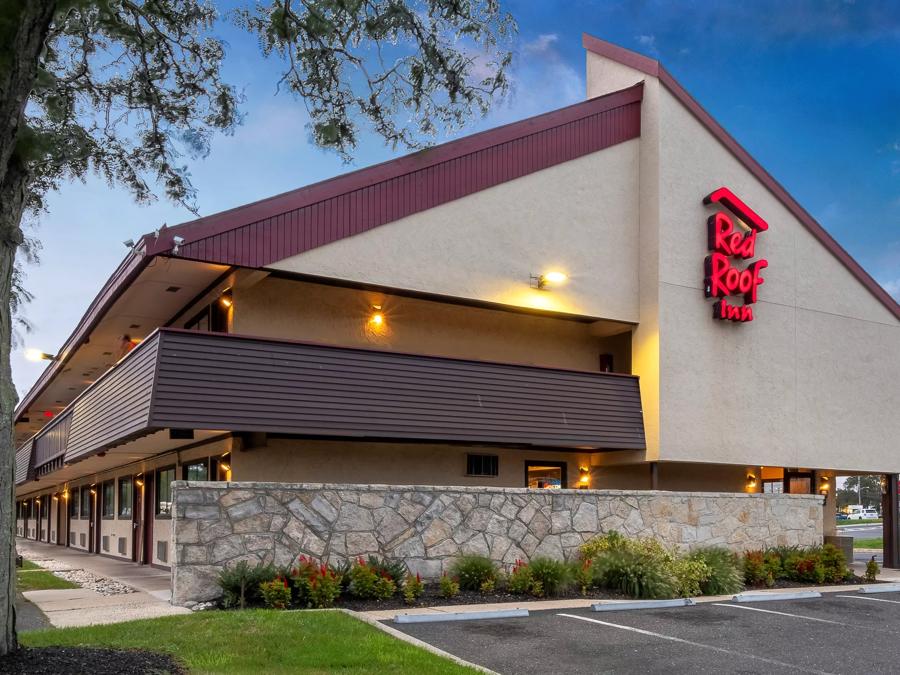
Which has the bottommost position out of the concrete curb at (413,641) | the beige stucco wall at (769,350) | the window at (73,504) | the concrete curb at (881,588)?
the window at (73,504)

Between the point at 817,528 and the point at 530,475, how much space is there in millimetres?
6826

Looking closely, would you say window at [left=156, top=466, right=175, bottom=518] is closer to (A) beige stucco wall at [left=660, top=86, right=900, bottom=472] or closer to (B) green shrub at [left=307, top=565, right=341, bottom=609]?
(B) green shrub at [left=307, top=565, right=341, bottom=609]

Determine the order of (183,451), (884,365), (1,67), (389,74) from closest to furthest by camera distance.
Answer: (1,67), (389,74), (183,451), (884,365)

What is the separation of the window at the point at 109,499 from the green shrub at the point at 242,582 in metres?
16.7

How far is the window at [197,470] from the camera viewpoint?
755 inches

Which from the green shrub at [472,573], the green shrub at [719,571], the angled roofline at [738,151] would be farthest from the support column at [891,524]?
the green shrub at [472,573]

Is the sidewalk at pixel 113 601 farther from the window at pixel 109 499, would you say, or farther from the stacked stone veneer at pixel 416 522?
the window at pixel 109 499

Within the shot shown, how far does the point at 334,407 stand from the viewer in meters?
16.5

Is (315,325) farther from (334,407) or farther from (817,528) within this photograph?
(817,528)

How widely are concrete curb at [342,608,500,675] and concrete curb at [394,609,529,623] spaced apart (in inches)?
23.5


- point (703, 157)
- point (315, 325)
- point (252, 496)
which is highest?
point (703, 157)

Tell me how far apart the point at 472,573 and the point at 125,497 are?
619 inches

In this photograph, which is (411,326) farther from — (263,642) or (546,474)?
(263,642)

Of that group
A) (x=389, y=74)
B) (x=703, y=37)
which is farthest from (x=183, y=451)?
(x=703, y=37)
